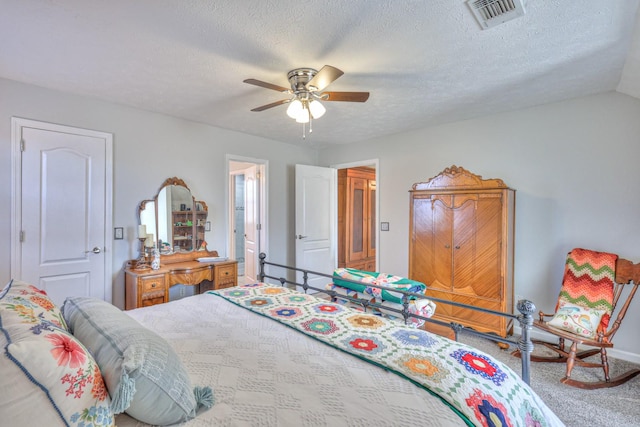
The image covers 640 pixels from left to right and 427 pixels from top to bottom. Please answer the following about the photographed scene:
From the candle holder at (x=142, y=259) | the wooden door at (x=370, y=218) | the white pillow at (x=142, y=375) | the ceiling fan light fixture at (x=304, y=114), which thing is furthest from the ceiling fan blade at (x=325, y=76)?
the wooden door at (x=370, y=218)

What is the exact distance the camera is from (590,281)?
2652 mm

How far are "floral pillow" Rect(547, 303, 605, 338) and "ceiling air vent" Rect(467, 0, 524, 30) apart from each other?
2369 millimetres

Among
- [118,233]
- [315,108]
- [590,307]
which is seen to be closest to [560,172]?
[590,307]

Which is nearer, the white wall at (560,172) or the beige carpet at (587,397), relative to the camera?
the beige carpet at (587,397)

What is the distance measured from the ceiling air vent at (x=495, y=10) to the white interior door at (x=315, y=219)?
3.21 meters

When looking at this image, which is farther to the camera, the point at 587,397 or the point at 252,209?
the point at 252,209

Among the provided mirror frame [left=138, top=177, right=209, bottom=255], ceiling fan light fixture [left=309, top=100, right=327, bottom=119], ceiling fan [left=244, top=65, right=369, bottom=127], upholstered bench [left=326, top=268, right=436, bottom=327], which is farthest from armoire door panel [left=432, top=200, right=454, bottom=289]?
mirror frame [left=138, top=177, right=209, bottom=255]

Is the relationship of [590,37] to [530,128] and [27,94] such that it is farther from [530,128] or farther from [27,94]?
[27,94]

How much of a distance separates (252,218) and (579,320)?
4.13m

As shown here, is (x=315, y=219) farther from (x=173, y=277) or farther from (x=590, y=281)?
(x=590, y=281)

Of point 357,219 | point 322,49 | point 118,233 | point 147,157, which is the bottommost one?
point 118,233

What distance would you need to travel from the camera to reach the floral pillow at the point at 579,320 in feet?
8.09

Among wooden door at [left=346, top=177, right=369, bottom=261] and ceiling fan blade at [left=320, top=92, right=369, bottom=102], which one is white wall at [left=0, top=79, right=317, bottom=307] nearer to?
wooden door at [left=346, top=177, right=369, bottom=261]

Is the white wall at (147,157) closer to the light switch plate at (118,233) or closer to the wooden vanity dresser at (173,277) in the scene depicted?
the light switch plate at (118,233)
